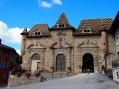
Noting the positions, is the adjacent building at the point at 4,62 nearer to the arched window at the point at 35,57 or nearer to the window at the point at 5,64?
the window at the point at 5,64

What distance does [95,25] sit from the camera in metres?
46.4

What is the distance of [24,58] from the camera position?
47.7 metres

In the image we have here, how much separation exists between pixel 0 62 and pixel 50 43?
552 inches

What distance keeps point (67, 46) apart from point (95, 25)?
7.91 metres

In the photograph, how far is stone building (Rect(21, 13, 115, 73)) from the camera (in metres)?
43.6

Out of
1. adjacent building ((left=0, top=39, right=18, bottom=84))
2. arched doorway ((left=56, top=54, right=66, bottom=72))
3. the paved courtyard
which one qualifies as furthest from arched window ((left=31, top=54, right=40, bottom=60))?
the paved courtyard

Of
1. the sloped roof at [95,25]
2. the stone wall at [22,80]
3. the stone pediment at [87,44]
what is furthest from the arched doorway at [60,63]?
the stone wall at [22,80]

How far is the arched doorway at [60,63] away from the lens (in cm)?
4484

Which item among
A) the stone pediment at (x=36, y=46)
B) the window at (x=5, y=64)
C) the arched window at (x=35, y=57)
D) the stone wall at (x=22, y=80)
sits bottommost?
the stone wall at (x=22, y=80)

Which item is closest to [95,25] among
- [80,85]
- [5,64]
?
[80,85]

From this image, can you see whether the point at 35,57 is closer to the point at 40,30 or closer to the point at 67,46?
the point at 40,30

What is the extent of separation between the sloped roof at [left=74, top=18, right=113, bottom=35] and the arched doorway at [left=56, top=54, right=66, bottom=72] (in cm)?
618

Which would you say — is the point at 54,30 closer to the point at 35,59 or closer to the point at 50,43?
the point at 50,43

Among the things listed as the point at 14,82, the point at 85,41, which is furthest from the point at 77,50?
the point at 14,82
